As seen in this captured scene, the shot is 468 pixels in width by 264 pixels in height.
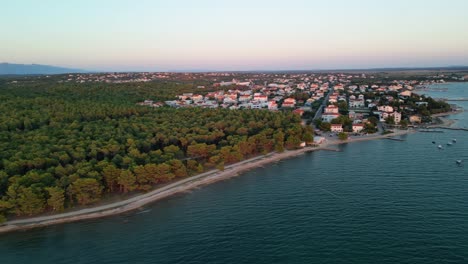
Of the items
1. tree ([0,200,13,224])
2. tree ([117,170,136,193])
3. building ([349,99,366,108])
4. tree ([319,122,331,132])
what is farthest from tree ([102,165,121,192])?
building ([349,99,366,108])

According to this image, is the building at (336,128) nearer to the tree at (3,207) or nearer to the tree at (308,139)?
the tree at (308,139)

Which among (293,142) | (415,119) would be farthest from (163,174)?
(415,119)

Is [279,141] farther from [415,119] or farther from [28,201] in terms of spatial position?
[415,119]

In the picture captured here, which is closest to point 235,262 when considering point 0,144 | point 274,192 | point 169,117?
point 274,192

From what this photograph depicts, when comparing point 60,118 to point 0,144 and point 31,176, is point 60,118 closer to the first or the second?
point 0,144

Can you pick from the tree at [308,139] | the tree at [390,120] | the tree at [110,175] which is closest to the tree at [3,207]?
the tree at [110,175]
